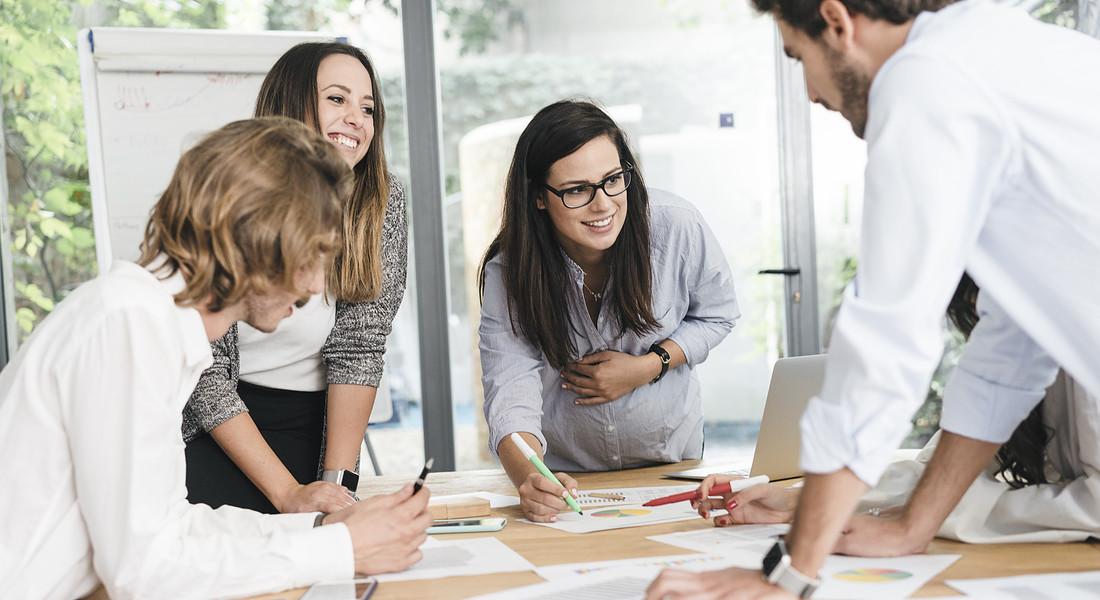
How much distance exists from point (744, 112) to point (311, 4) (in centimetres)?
189

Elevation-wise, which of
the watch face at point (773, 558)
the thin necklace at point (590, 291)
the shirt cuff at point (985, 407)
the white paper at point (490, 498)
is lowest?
the white paper at point (490, 498)

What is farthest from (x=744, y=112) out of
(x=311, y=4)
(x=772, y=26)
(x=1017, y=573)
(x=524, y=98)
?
(x=1017, y=573)

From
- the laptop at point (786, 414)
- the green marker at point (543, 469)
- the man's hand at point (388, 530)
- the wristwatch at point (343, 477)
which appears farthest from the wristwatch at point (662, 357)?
the man's hand at point (388, 530)

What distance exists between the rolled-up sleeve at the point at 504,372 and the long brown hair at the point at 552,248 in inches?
0.9

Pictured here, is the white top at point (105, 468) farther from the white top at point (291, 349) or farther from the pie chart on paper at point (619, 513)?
the white top at point (291, 349)

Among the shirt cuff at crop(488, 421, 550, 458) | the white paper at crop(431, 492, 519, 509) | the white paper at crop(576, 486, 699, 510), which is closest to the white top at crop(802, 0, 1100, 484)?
the white paper at crop(576, 486, 699, 510)

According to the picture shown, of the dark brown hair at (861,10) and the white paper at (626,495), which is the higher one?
the dark brown hair at (861,10)

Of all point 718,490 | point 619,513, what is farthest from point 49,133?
point 718,490

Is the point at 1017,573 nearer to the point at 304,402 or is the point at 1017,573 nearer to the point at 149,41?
the point at 304,402

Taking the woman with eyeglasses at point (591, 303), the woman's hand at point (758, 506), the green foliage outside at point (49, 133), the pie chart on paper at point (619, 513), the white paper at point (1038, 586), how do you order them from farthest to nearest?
the green foliage outside at point (49, 133) → the woman with eyeglasses at point (591, 303) → the pie chart on paper at point (619, 513) → the woman's hand at point (758, 506) → the white paper at point (1038, 586)

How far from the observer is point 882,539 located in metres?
1.32

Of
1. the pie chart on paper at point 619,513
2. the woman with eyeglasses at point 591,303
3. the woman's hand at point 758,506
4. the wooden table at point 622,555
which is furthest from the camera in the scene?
the woman with eyeglasses at point 591,303

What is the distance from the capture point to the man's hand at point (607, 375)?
211 centimetres

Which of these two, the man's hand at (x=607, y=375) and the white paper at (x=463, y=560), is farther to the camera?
the man's hand at (x=607, y=375)
